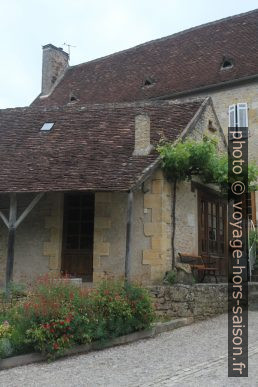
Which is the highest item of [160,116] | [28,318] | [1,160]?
[160,116]

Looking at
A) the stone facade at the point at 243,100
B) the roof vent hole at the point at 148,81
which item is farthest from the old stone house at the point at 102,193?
the roof vent hole at the point at 148,81

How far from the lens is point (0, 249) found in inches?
441

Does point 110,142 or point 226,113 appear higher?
point 226,113

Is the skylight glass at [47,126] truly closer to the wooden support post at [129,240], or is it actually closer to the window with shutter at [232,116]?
the wooden support post at [129,240]

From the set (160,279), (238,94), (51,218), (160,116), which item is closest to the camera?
(160,279)

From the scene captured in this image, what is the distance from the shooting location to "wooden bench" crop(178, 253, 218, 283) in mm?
10515

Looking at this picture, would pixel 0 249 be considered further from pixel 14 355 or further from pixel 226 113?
pixel 226 113

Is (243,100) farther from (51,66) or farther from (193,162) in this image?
(51,66)

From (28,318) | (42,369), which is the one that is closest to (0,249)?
(28,318)

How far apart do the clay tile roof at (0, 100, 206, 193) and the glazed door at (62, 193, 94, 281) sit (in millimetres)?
1094

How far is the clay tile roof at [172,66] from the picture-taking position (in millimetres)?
18672

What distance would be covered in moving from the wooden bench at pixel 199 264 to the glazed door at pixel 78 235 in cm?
207

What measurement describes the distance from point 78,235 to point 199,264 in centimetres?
275

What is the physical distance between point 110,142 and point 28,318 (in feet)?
17.2
